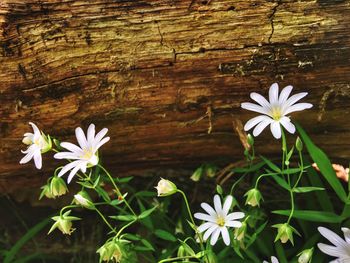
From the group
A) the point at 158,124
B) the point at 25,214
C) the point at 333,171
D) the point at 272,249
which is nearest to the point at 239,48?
the point at 158,124

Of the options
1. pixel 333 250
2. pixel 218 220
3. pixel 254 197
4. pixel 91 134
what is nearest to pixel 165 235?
pixel 218 220

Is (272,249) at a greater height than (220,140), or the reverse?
(220,140)

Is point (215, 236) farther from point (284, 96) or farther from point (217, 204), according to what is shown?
point (284, 96)

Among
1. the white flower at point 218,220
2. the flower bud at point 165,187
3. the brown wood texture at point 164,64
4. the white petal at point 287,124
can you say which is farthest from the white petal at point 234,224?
the brown wood texture at point 164,64

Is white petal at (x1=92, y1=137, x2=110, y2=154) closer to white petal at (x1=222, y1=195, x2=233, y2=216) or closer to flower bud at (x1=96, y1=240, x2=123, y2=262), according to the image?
flower bud at (x1=96, y1=240, x2=123, y2=262)

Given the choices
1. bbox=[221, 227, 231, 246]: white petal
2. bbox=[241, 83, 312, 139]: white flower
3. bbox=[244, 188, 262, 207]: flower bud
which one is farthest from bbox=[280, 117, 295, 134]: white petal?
bbox=[221, 227, 231, 246]: white petal

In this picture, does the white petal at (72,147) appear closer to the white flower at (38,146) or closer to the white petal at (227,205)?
the white flower at (38,146)

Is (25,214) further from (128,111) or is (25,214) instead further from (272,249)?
(272,249)
